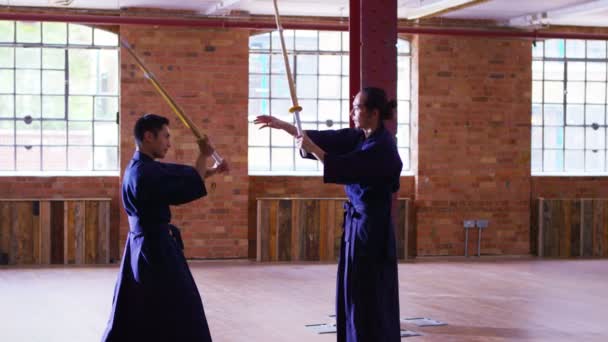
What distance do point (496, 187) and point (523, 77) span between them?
144cm

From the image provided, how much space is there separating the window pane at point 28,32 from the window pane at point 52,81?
40cm

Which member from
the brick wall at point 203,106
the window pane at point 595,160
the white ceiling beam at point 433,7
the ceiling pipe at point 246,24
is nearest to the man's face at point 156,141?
the white ceiling beam at point 433,7

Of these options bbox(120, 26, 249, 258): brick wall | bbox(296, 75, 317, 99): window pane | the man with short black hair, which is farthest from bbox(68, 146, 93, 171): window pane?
the man with short black hair

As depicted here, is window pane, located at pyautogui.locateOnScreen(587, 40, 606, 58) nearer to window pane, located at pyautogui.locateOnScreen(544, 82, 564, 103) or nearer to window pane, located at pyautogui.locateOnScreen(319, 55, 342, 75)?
window pane, located at pyautogui.locateOnScreen(544, 82, 564, 103)

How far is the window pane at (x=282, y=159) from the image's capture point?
11.9 m

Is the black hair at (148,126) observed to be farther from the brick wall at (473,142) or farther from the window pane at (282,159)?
the brick wall at (473,142)

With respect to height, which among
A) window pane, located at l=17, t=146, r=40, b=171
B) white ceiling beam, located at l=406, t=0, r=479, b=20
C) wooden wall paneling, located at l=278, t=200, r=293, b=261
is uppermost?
white ceiling beam, located at l=406, t=0, r=479, b=20

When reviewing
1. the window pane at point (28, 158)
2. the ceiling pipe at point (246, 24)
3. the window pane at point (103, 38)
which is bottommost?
the window pane at point (28, 158)

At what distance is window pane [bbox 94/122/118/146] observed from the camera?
11336 millimetres

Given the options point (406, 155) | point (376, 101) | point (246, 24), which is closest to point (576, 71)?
point (406, 155)

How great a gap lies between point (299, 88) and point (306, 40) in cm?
60

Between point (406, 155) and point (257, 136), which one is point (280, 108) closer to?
point (257, 136)

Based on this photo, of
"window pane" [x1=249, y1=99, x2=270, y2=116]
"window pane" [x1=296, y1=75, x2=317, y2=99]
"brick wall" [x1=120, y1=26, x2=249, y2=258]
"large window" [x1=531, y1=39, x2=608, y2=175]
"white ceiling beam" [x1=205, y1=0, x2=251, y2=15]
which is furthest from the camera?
"large window" [x1=531, y1=39, x2=608, y2=175]

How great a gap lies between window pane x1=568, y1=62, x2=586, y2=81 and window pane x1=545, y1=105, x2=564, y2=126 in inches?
16.5
